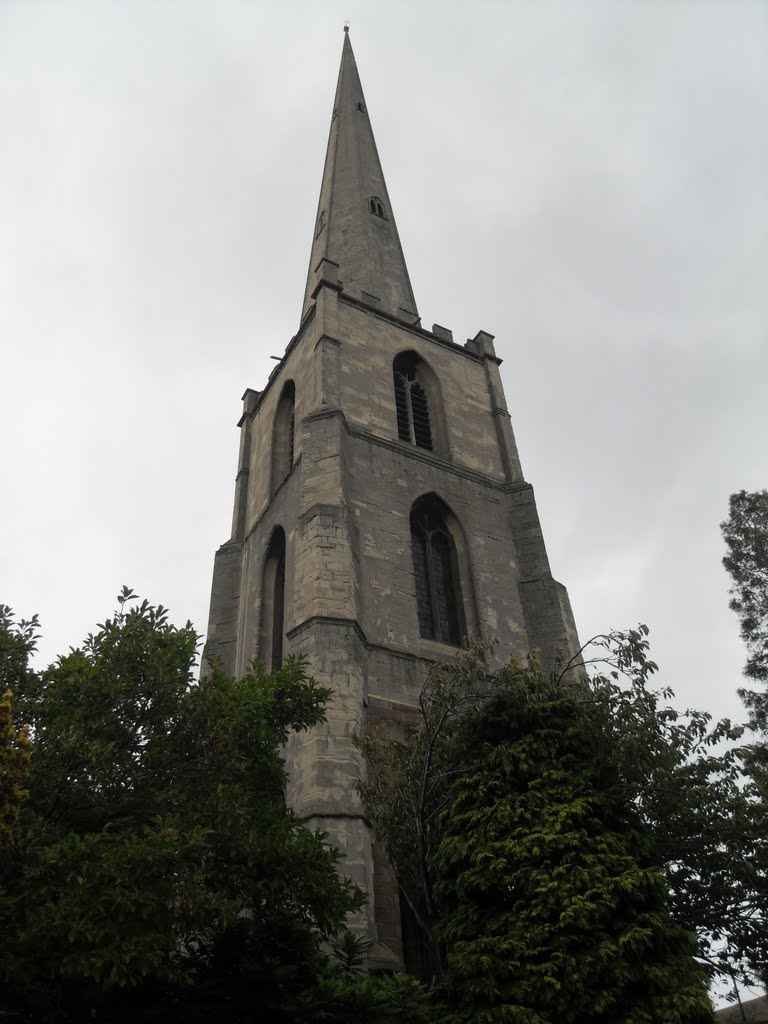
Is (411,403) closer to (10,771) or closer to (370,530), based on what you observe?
(370,530)

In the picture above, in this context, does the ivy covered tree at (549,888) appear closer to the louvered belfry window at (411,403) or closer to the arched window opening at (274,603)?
the arched window opening at (274,603)

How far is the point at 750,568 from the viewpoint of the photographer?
61.6 ft

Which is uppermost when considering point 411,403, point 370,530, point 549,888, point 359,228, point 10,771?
point 359,228

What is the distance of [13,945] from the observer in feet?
21.6

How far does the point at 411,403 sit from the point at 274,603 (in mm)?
6620

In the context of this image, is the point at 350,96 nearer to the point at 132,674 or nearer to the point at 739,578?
the point at 739,578

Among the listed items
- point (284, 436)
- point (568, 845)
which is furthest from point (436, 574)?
point (568, 845)

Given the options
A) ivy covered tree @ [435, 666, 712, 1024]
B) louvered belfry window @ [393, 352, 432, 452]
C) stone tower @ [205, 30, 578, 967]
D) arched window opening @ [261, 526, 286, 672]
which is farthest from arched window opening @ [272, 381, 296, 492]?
ivy covered tree @ [435, 666, 712, 1024]

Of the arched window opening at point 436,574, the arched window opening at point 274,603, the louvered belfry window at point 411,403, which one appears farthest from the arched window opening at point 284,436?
the arched window opening at point 436,574

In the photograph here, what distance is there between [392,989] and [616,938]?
2373mm

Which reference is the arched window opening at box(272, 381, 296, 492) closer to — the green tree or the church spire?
the church spire

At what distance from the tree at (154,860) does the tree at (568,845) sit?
124 cm

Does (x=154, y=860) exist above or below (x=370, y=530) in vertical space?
below

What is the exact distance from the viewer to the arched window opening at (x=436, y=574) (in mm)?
17047
